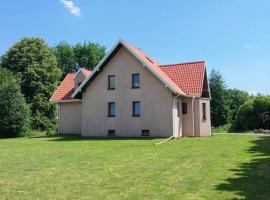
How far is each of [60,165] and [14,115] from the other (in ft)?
80.7

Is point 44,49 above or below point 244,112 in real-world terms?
above

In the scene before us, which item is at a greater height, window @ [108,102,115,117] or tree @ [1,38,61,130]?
tree @ [1,38,61,130]

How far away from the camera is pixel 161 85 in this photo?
2770 cm

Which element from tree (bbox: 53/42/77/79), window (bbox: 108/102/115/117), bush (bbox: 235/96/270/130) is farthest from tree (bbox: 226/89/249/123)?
window (bbox: 108/102/115/117)

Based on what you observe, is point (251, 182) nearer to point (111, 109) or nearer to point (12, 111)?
point (111, 109)

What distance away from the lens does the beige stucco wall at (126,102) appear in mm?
27672

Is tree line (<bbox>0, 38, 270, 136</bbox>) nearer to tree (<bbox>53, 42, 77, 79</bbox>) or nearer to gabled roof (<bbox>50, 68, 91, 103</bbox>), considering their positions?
gabled roof (<bbox>50, 68, 91, 103</bbox>)

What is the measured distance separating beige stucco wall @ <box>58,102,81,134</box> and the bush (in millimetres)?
20720

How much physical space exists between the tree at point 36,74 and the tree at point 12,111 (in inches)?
378

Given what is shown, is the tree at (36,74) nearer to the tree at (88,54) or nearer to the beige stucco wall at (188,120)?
the tree at (88,54)

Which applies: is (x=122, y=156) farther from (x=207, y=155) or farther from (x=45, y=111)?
(x=45, y=111)

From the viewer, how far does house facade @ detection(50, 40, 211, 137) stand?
27.7 metres

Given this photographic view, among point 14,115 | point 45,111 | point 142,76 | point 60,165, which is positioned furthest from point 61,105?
point 60,165

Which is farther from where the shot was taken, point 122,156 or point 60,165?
point 122,156
